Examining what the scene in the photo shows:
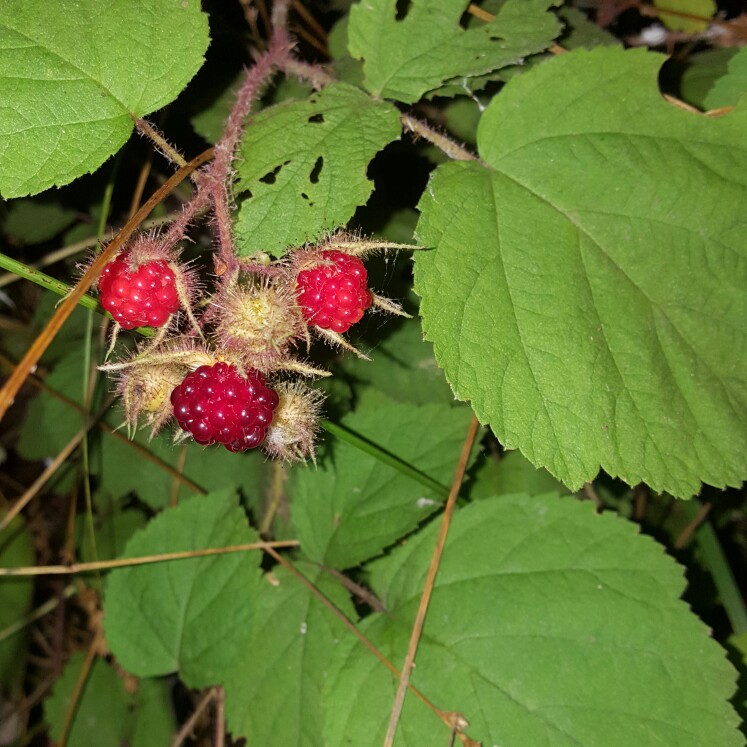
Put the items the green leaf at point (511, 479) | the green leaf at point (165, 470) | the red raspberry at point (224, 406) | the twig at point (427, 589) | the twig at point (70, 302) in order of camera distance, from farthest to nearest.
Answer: the green leaf at point (165, 470), the green leaf at point (511, 479), the twig at point (427, 589), the twig at point (70, 302), the red raspberry at point (224, 406)

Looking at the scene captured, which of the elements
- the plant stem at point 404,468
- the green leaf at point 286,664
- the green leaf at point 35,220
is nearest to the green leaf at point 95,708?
the green leaf at point 286,664

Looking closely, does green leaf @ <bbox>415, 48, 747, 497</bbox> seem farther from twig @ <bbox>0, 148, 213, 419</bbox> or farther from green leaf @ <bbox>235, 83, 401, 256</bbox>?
twig @ <bbox>0, 148, 213, 419</bbox>

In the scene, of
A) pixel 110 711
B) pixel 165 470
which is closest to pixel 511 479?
pixel 165 470

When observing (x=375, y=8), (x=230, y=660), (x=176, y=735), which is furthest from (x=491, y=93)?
(x=176, y=735)

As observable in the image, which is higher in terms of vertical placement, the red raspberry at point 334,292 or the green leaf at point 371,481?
the red raspberry at point 334,292

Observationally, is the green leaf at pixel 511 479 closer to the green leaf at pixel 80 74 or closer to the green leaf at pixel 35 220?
the green leaf at pixel 80 74

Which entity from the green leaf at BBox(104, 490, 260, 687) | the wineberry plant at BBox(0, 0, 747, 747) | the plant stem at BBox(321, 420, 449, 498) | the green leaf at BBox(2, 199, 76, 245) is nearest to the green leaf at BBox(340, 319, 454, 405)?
the wineberry plant at BBox(0, 0, 747, 747)
